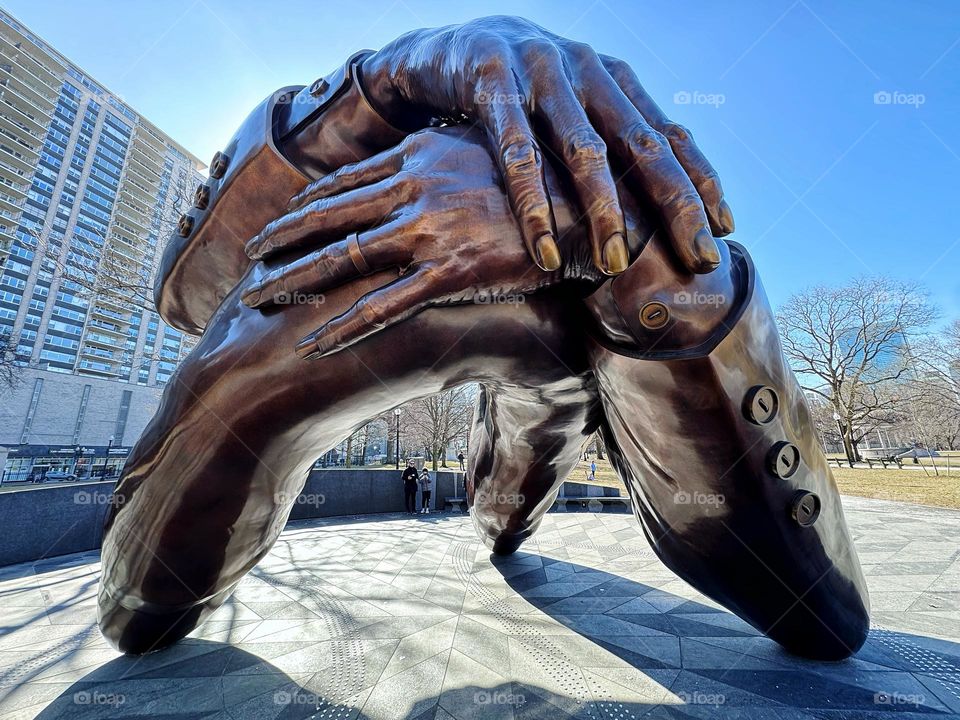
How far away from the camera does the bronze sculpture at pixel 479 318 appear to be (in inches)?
65.6

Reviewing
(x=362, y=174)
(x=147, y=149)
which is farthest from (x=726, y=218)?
(x=147, y=149)

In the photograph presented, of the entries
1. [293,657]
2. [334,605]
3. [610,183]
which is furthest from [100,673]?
[610,183]

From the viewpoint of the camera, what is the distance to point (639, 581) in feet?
16.2

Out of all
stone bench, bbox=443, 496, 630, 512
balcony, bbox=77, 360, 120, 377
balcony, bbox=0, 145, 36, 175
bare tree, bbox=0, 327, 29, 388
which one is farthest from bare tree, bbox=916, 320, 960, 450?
balcony, bbox=0, 145, 36, 175

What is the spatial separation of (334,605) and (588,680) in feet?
8.62

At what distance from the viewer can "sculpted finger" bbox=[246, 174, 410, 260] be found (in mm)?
1764

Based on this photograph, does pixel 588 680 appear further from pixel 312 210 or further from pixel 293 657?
pixel 312 210

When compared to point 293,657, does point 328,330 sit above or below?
above

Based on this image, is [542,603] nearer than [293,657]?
No

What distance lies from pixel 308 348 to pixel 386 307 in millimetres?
394

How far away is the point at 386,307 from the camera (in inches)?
65.5

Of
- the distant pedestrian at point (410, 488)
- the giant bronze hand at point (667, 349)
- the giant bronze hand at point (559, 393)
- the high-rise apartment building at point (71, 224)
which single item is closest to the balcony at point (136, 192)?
the high-rise apartment building at point (71, 224)

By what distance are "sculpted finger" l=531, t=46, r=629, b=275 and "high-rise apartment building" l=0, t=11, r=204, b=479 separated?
53481 mm

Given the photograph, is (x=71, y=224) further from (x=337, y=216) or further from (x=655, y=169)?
(x=655, y=169)
